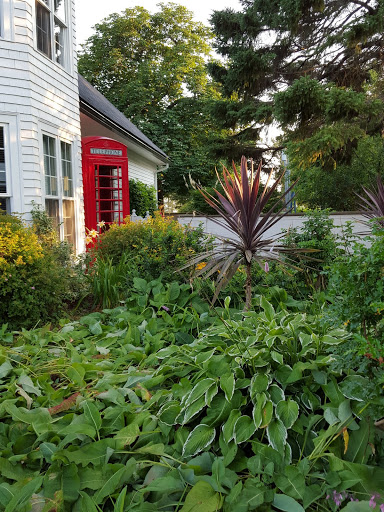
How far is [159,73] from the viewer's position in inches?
1025

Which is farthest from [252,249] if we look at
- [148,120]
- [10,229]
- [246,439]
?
[148,120]

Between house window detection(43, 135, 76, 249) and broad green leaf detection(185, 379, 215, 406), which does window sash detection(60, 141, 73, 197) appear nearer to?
house window detection(43, 135, 76, 249)

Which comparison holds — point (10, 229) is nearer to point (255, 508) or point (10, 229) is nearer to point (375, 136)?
point (255, 508)

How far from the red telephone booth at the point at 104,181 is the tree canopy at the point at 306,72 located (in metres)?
4.26

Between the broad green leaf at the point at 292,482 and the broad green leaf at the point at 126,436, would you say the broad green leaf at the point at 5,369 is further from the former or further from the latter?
the broad green leaf at the point at 292,482

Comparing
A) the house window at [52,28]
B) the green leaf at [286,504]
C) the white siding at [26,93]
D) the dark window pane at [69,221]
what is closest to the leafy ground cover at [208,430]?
the green leaf at [286,504]

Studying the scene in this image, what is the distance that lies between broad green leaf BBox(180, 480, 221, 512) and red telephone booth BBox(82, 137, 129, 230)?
741cm

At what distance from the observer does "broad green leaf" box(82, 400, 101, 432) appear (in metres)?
2.25

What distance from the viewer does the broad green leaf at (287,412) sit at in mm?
2074

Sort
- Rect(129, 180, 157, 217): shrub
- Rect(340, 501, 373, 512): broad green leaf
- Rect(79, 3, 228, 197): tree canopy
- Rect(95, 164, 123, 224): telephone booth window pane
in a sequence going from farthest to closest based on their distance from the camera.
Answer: Rect(79, 3, 228, 197): tree canopy < Rect(129, 180, 157, 217): shrub < Rect(95, 164, 123, 224): telephone booth window pane < Rect(340, 501, 373, 512): broad green leaf

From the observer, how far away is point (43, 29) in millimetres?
7340

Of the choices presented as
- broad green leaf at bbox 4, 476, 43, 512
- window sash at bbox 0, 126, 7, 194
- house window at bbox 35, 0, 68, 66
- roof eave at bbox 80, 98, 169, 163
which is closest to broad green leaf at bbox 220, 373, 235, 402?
broad green leaf at bbox 4, 476, 43, 512

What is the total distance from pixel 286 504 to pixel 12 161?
5.94 m

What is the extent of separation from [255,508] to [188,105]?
26.2 meters
